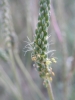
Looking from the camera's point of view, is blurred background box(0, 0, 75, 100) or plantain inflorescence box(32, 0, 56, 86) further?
blurred background box(0, 0, 75, 100)

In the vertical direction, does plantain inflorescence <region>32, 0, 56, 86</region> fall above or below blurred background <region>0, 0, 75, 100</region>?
below

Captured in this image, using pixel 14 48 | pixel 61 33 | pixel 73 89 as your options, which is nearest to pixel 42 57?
pixel 14 48

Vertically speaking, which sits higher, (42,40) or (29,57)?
(29,57)

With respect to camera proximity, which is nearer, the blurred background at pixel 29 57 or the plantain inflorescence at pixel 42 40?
the plantain inflorescence at pixel 42 40

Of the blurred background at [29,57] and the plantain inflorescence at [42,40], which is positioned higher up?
the blurred background at [29,57]

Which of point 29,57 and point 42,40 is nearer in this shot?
point 42,40
